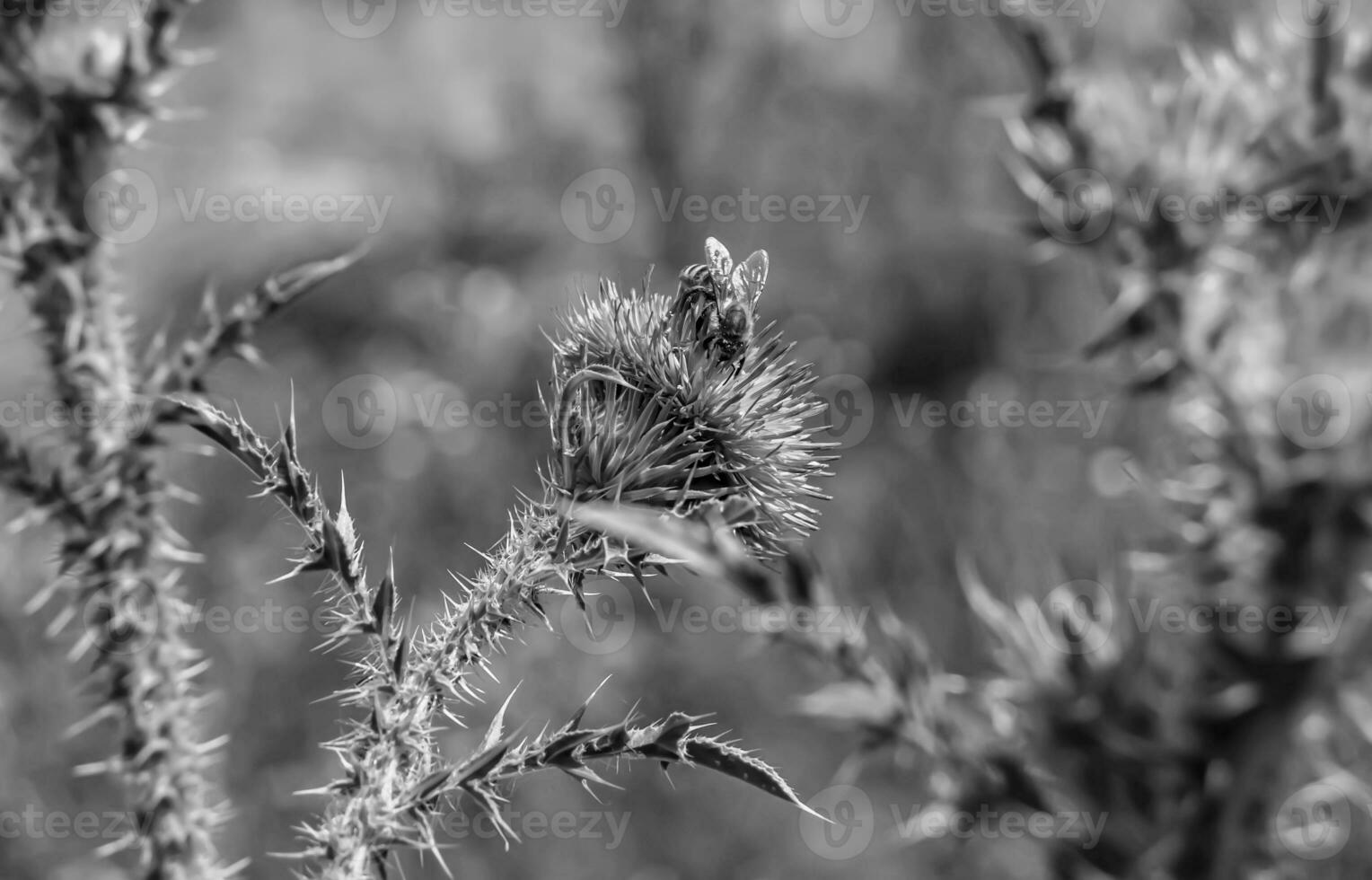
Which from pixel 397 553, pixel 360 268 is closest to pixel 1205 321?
pixel 397 553

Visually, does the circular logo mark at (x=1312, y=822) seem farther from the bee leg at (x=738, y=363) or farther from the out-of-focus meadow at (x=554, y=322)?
the bee leg at (x=738, y=363)

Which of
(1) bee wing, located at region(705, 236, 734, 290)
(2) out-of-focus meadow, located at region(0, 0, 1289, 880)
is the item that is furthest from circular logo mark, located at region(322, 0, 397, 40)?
(1) bee wing, located at region(705, 236, 734, 290)

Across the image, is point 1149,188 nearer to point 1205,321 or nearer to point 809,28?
point 1205,321

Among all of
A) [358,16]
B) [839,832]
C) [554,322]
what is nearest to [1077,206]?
[839,832]

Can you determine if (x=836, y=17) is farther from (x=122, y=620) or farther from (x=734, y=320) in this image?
(x=122, y=620)

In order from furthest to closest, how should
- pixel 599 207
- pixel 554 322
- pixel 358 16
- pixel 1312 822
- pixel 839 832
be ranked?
pixel 358 16 < pixel 599 207 < pixel 554 322 < pixel 839 832 < pixel 1312 822

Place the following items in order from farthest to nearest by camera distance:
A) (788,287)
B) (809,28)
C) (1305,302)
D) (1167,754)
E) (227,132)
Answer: (227,132) < (809,28) < (788,287) < (1305,302) < (1167,754)

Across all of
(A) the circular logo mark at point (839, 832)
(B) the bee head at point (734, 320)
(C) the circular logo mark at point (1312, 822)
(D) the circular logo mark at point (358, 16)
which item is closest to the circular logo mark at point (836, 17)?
(D) the circular logo mark at point (358, 16)

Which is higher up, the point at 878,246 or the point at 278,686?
the point at 878,246
